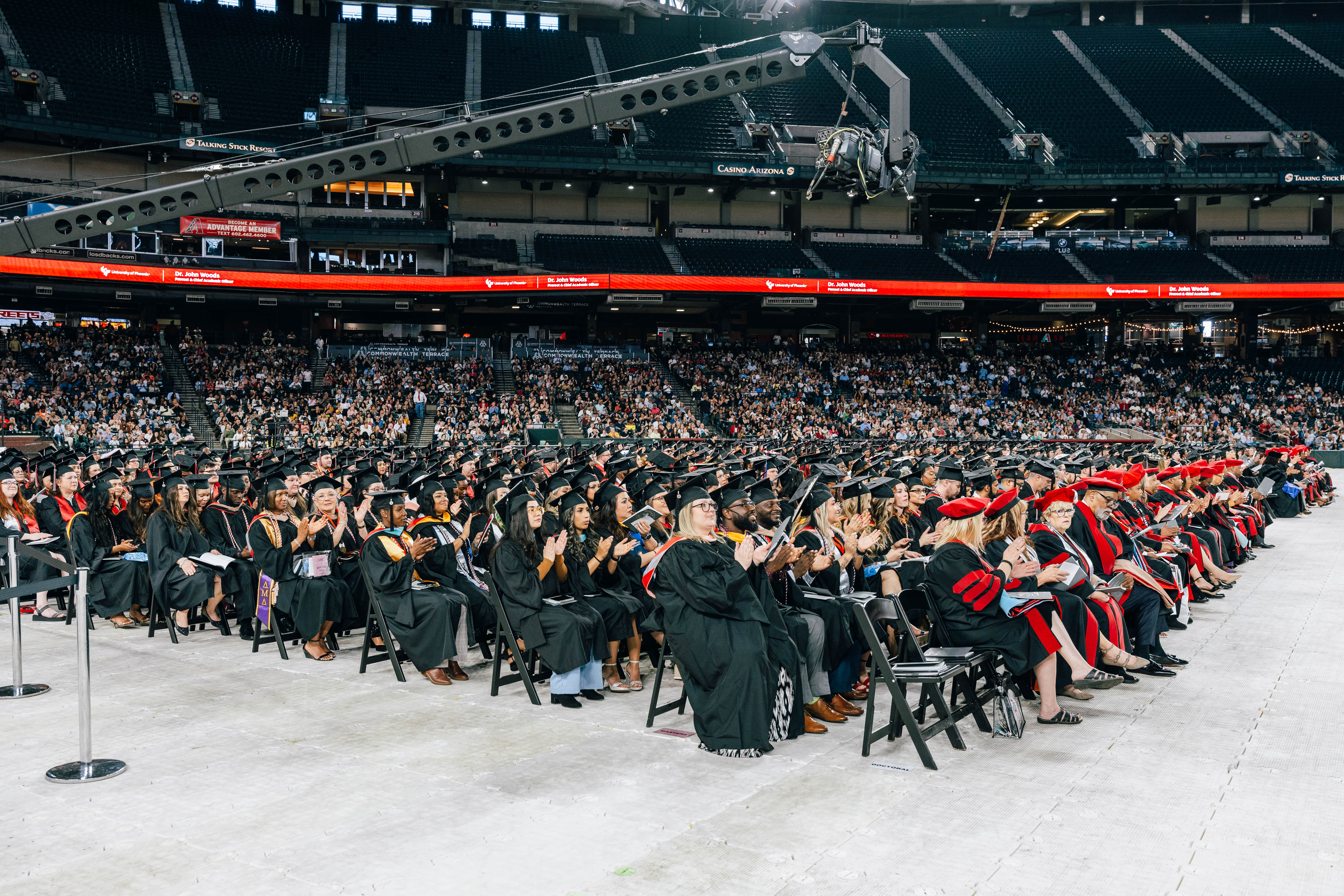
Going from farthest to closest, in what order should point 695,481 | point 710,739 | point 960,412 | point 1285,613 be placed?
1. point 960,412
2. point 1285,613
3. point 695,481
4. point 710,739

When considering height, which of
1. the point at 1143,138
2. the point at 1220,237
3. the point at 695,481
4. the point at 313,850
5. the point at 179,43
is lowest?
the point at 313,850

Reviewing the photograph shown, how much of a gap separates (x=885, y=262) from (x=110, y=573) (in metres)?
39.9

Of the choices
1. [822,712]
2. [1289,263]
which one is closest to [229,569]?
[822,712]

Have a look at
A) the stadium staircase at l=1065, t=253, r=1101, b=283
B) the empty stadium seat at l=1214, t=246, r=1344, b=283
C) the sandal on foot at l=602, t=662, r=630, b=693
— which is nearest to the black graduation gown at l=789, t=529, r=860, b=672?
the sandal on foot at l=602, t=662, r=630, b=693

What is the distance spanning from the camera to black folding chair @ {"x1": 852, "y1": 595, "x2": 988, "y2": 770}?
5582 mm

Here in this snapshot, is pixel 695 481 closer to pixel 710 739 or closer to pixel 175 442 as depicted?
pixel 710 739

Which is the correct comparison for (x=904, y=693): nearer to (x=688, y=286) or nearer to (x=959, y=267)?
(x=688, y=286)

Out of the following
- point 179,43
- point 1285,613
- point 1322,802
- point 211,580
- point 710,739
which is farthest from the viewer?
point 179,43

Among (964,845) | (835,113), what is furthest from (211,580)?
(835,113)

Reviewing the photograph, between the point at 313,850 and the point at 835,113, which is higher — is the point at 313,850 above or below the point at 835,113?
below

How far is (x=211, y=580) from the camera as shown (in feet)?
30.4

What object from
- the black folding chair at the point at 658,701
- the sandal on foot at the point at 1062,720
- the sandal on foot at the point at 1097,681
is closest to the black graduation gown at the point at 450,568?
the black folding chair at the point at 658,701

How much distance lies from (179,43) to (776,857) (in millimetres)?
52903

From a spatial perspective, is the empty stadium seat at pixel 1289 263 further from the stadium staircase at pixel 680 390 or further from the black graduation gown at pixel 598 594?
the black graduation gown at pixel 598 594
